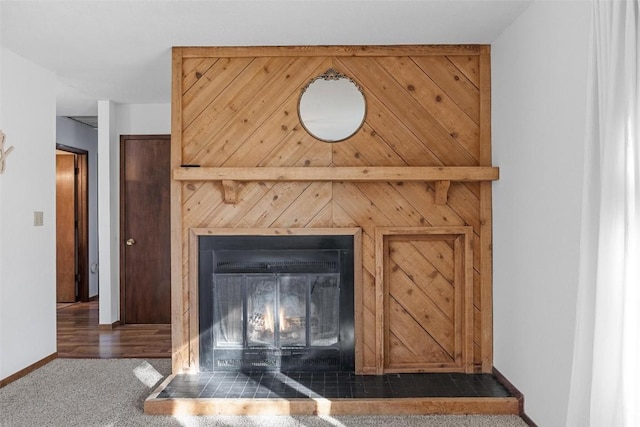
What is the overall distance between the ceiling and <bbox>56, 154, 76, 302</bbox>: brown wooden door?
325 centimetres

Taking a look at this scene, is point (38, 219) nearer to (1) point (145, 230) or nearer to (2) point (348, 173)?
(1) point (145, 230)

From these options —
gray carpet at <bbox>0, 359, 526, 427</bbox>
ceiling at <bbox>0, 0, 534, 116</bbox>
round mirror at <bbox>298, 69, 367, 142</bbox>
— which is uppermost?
ceiling at <bbox>0, 0, 534, 116</bbox>

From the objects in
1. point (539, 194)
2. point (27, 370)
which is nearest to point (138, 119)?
point (27, 370)

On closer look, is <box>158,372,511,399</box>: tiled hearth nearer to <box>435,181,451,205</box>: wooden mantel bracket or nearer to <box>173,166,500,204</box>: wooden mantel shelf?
<box>435,181,451,205</box>: wooden mantel bracket

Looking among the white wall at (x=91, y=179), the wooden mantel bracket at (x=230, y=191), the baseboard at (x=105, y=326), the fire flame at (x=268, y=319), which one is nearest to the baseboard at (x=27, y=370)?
the baseboard at (x=105, y=326)

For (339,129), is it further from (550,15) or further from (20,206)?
(20,206)

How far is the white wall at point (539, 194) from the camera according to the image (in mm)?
2311

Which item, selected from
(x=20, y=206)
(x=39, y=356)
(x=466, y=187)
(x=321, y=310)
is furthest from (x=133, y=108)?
(x=466, y=187)

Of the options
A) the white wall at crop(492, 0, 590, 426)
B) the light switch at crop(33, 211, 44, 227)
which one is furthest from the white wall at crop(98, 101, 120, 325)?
the white wall at crop(492, 0, 590, 426)

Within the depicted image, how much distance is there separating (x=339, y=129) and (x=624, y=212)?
2105mm

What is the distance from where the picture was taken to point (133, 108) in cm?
535

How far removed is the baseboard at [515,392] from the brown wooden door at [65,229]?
18.6ft

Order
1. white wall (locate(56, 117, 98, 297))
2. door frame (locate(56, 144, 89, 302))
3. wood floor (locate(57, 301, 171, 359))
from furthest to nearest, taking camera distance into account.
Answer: door frame (locate(56, 144, 89, 302)) → white wall (locate(56, 117, 98, 297)) → wood floor (locate(57, 301, 171, 359))

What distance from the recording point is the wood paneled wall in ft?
11.3
